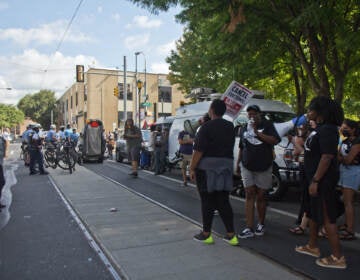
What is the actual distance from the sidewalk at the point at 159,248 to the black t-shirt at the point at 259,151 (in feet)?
3.57

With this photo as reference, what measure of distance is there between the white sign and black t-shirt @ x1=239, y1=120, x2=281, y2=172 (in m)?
3.70

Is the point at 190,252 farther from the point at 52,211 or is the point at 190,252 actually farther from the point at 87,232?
the point at 52,211

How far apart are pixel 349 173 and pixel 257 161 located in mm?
1315

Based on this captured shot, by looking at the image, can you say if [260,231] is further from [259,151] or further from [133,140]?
[133,140]

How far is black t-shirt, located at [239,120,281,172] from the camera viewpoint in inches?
207

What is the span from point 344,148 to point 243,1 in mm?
3948

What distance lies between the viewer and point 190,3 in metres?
8.40

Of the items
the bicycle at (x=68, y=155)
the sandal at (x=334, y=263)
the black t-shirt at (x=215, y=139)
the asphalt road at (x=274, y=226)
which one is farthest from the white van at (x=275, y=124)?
the bicycle at (x=68, y=155)

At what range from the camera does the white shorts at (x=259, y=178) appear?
5.25m

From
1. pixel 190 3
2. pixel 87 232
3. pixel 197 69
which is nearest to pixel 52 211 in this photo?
pixel 87 232

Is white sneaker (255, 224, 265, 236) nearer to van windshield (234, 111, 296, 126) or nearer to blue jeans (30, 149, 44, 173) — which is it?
van windshield (234, 111, 296, 126)

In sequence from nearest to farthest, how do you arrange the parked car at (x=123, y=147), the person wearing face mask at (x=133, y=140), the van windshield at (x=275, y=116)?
the van windshield at (x=275, y=116) → the person wearing face mask at (x=133, y=140) → the parked car at (x=123, y=147)

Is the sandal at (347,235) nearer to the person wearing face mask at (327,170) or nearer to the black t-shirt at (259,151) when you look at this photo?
the person wearing face mask at (327,170)

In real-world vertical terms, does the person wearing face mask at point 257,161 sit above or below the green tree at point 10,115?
below
